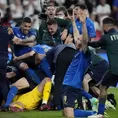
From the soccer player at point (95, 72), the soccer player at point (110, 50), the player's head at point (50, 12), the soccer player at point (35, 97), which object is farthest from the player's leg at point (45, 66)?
the player's head at point (50, 12)

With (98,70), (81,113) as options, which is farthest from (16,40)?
(81,113)

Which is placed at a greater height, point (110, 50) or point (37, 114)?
point (110, 50)

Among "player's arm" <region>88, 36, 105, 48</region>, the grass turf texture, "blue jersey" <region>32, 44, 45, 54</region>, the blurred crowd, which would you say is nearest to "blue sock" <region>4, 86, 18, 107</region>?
the grass turf texture

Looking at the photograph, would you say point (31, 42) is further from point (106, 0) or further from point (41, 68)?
point (106, 0)

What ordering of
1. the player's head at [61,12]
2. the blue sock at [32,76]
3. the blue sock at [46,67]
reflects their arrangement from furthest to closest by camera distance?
the player's head at [61,12]
the blue sock at [32,76]
the blue sock at [46,67]

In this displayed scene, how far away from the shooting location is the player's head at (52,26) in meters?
14.4

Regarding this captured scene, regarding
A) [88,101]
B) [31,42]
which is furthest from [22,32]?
[88,101]

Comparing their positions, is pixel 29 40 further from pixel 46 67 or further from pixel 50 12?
pixel 50 12

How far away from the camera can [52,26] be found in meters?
14.5

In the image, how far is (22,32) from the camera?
14820 mm

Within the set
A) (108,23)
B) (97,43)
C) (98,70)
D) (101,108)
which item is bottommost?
(101,108)

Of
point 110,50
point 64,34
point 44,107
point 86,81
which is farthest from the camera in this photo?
point 64,34

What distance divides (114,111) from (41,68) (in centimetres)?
173

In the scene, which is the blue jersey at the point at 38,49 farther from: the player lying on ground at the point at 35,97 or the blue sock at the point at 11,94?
the blue sock at the point at 11,94
